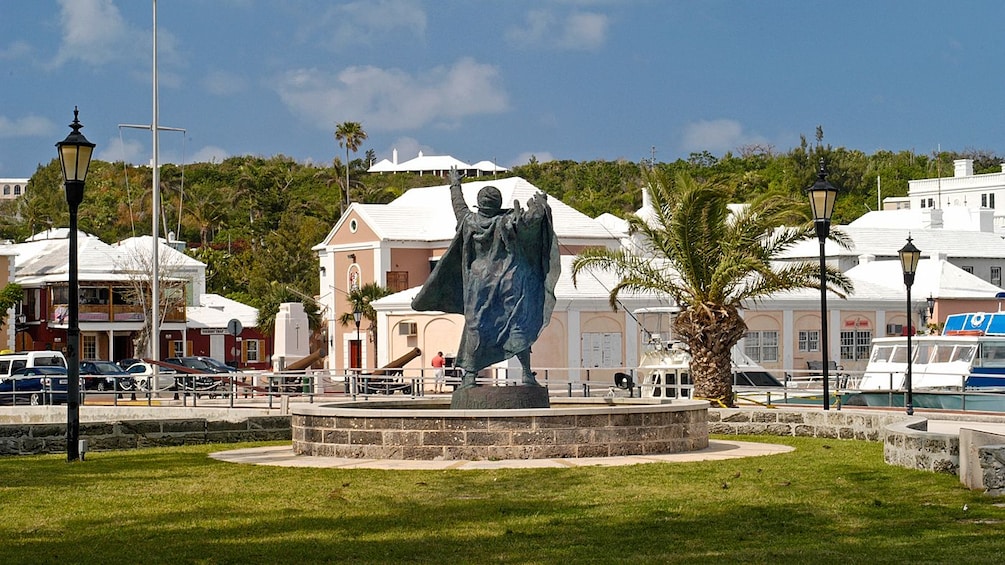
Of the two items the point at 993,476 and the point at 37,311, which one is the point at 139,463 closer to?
the point at 993,476

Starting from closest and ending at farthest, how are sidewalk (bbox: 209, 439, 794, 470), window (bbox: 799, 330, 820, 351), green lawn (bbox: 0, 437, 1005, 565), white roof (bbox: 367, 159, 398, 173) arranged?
green lawn (bbox: 0, 437, 1005, 565)
sidewalk (bbox: 209, 439, 794, 470)
window (bbox: 799, 330, 820, 351)
white roof (bbox: 367, 159, 398, 173)

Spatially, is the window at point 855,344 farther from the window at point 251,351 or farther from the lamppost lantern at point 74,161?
the lamppost lantern at point 74,161

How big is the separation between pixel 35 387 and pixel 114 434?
2366 centimetres

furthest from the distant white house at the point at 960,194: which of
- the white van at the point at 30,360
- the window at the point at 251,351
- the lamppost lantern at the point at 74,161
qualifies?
the lamppost lantern at the point at 74,161

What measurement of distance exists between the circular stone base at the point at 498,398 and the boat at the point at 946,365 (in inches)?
588

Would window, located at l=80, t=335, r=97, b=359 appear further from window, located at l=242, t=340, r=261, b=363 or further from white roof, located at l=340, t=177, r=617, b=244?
white roof, located at l=340, t=177, r=617, b=244

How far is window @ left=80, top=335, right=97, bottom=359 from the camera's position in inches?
2744

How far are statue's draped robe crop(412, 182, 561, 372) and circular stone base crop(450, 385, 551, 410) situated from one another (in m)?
0.47

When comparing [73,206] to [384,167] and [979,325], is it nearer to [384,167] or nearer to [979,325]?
[979,325]

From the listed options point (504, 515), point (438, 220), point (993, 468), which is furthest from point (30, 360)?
point (993, 468)

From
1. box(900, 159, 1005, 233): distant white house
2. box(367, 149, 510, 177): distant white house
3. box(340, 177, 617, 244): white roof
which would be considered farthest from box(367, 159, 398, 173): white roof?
box(340, 177, 617, 244): white roof

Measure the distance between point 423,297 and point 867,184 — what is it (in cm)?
9385

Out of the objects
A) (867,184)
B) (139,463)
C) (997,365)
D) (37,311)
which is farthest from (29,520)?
(867,184)

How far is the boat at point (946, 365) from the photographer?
32.2 metres
